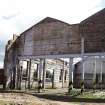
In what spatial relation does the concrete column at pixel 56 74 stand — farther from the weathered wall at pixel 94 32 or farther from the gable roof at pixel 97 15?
the gable roof at pixel 97 15

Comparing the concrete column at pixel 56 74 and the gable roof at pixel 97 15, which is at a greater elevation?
the gable roof at pixel 97 15

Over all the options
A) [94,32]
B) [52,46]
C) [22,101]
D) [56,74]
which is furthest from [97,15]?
[22,101]

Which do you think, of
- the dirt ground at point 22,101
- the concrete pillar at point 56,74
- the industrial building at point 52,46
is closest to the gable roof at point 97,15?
the industrial building at point 52,46

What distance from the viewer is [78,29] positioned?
3120 cm

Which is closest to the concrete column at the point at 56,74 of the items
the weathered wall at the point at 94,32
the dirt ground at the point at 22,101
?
the weathered wall at the point at 94,32

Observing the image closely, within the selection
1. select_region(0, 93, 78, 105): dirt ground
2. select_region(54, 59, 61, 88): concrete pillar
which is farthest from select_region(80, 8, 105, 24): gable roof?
select_region(54, 59, 61, 88): concrete pillar

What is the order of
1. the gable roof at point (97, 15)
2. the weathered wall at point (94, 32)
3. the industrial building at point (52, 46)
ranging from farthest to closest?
1. the gable roof at point (97, 15)
2. the industrial building at point (52, 46)
3. the weathered wall at point (94, 32)

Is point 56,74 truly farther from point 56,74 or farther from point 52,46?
point 52,46

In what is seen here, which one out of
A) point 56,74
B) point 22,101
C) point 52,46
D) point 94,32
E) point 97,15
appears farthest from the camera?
point 56,74

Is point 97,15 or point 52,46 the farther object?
point 52,46

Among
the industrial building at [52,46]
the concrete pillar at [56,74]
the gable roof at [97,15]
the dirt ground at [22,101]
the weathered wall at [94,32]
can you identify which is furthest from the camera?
the concrete pillar at [56,74]

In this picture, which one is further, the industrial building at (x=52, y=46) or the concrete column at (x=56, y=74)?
the concrete column at (x=56, y=74)

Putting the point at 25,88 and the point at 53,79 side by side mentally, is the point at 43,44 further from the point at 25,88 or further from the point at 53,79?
the point at 53,79

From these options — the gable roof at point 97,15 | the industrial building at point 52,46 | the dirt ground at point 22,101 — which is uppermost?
the gable roof at point 97,15
